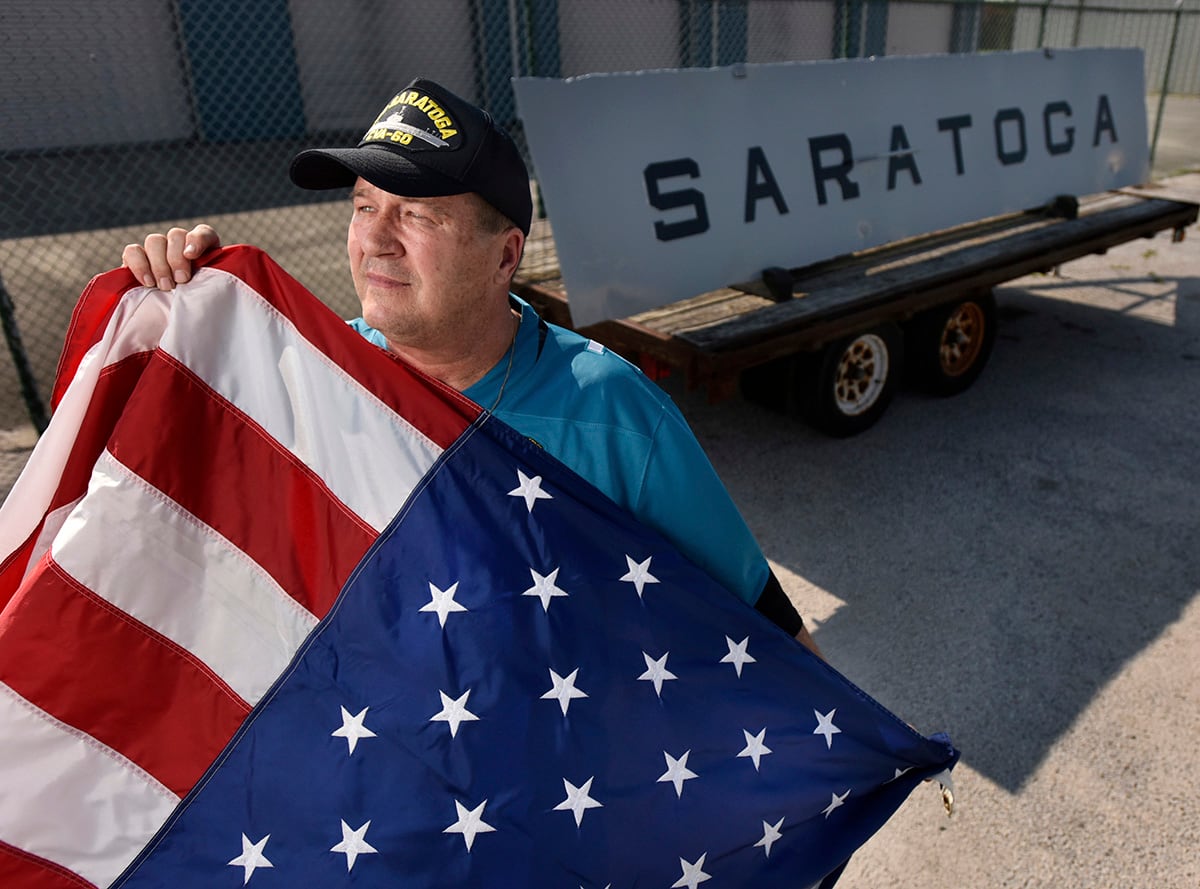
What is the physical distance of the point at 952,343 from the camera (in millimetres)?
6797

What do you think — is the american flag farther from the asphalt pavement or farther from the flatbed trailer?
the flatbed trailer

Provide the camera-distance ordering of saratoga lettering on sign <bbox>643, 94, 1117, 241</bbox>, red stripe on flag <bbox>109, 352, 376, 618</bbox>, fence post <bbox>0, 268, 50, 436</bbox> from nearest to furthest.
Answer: red stripe on flag <bbox>109, 352, 376, 618</bbox>
saratoga lettering on sign <bbox>643, 94, 1117, 241</bbox>
fence post <bbox>0, 268, 50, 436</bbox>

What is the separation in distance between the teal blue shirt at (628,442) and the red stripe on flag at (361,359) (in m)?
0.17

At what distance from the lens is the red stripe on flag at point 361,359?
72.7 inches

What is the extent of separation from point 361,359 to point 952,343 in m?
5.80

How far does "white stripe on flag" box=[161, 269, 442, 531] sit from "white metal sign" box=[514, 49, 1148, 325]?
3.07 metres

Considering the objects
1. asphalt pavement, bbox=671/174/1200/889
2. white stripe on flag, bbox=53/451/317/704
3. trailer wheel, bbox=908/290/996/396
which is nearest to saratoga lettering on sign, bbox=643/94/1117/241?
trailer wheel, bbox=908/290/996/396

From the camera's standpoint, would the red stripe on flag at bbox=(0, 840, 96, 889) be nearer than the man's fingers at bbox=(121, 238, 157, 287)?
Yes

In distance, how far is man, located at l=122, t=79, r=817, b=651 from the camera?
6.25ft

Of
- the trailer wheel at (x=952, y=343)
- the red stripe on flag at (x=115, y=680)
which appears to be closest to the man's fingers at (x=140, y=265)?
the red stripe on flag at (x=115, y=680)

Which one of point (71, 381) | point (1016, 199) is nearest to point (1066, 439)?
point (1016, 199)

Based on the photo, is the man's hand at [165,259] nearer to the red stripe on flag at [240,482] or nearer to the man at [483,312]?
the man at [483,312]

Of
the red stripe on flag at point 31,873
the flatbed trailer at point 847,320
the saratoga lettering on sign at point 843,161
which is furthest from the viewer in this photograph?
the saratoga lettering on sign at point 843,161

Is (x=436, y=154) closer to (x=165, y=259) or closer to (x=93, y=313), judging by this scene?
(x=165, y=259)
